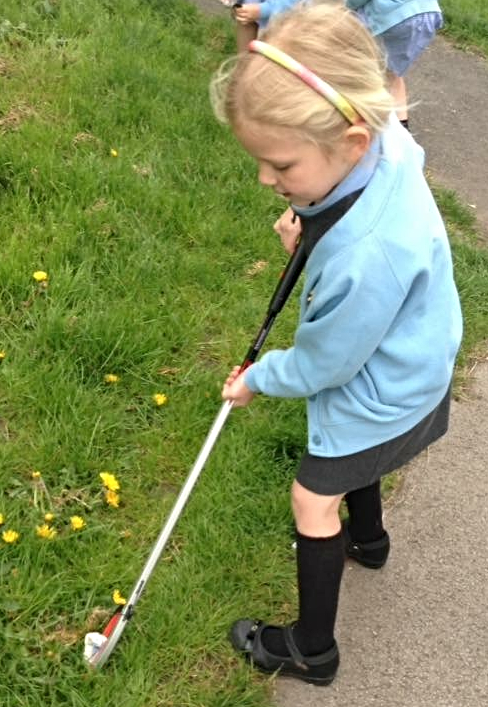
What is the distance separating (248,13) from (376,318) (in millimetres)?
4039

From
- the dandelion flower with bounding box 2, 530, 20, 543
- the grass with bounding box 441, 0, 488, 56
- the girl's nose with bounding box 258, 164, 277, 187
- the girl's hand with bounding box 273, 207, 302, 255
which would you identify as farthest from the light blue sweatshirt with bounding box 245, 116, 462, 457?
the grass with bounding box 441, 0, 488, 56

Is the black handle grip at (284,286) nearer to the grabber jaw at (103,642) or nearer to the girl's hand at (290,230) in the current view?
the girl's hand at (290,230)

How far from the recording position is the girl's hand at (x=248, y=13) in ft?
17.8

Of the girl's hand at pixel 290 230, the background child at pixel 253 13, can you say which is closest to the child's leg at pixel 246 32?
the background child at pixel 253 13

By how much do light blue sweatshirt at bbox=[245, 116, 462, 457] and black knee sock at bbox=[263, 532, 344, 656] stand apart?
0.31 m

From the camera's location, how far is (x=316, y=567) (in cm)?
239

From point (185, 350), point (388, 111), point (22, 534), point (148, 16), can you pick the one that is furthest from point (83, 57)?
point (388, 111)

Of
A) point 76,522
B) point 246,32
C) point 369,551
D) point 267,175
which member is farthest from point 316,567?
point 246,32

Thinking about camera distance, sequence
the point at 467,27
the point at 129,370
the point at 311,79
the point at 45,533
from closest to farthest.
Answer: the point at 311,79
the point at 45,533
the point at 129,370
the point at 467,27

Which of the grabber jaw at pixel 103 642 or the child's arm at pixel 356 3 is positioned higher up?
the child's arm at pixel 356 3

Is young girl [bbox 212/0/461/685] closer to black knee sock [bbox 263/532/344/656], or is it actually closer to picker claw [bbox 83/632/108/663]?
black knee sock [bbox 263/532/344/656]

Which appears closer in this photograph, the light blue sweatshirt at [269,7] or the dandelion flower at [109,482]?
the dandelion flower at [109,482]

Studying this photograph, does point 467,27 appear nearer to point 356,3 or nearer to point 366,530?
point 356,3

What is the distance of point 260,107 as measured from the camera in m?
1.83
